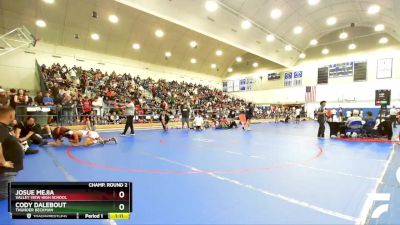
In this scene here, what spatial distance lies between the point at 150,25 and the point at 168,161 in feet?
59.5

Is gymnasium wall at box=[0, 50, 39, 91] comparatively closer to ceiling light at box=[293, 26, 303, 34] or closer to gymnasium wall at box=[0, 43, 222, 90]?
gymnasium wall at box=[0, 43, 222, 90]

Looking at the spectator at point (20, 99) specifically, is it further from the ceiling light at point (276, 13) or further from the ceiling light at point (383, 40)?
the ceiling light at point (383, 40)

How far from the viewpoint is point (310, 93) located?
29547 millimetres

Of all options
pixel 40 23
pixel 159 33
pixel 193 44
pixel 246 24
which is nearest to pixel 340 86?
pixel 246 24

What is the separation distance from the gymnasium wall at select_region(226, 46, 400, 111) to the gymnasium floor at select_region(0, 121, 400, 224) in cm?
2313

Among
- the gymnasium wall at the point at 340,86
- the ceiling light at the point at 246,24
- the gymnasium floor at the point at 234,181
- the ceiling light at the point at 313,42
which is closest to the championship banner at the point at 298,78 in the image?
the gymnasium wall at the point at 340,86

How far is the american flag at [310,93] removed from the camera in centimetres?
2933

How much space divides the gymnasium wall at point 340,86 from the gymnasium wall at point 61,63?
46.7ft

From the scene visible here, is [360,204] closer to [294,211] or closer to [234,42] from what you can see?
[294,211]

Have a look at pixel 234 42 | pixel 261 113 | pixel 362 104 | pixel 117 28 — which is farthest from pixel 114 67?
pixel 362 104

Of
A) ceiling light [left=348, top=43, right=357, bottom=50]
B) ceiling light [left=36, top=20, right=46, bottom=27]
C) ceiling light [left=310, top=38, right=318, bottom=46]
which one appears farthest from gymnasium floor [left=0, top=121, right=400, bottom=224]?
ceiling light [left=348, top=43, right=357, bottom=50]
